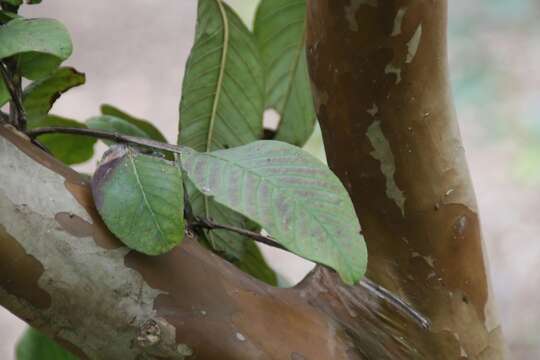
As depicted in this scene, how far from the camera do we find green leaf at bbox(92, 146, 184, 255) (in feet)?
1.66

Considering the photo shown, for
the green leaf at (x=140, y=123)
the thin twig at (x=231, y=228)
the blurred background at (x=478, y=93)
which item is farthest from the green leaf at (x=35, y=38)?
the blurred background at (x=478, y=93)

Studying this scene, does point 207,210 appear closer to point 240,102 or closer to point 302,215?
point 240,102

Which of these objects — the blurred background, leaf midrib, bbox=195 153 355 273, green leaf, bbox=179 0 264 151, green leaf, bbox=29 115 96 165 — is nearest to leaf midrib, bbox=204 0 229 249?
green leaf, bbox=179 0 264 151

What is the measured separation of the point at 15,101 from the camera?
56 cm

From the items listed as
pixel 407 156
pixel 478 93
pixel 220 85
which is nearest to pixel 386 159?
pixel 407 156

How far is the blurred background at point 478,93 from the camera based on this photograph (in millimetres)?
2443

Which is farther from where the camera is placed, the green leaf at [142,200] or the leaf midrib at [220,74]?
the leaf midrib at [220,74]

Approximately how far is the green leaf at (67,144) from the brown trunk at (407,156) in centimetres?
29

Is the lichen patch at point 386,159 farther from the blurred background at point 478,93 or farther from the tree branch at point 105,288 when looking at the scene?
the blurred background at point 478,93

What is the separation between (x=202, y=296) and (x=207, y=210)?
201mm

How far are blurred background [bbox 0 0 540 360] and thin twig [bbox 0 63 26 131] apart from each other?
190cm

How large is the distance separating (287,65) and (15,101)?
0.34 m

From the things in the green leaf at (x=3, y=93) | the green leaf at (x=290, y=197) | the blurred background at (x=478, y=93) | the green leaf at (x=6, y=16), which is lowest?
the green leaf at (x=3, y=93)

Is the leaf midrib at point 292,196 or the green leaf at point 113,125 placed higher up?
the leaf midrib at point 292,196
